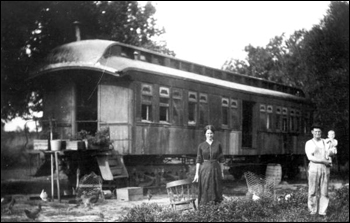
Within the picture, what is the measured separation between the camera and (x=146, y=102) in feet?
49.5

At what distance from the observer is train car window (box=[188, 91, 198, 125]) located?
56.0ft

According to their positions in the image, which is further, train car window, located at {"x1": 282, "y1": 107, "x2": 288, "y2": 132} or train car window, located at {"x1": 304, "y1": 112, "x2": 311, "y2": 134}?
train car window, located at {"x1": 304, "y1": 112, "x2": 311, "y2": 134}

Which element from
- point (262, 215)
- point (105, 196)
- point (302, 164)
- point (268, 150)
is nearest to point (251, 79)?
point (268, 150)

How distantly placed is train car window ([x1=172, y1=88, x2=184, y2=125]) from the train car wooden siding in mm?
32

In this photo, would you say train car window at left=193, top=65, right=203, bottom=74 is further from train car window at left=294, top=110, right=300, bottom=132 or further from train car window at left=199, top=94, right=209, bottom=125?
train car window at left=294, top=110, right=300, bottom=132

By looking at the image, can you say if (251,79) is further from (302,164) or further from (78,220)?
(78,220)

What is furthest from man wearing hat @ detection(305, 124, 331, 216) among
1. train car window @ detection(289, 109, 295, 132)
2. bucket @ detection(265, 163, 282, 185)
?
train car window @ detection(289, 109, 295, 132)

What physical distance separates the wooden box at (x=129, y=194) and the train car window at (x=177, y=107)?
3.46 m

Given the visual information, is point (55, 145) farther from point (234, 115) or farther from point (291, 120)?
point (291, 120)

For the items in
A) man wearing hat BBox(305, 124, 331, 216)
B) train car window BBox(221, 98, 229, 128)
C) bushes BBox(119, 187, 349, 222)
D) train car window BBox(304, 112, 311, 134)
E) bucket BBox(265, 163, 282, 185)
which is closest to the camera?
bushes BBox(119, 187, 349, 222)

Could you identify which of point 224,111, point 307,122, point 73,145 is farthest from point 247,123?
point 73,145

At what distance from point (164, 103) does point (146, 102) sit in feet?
2.93

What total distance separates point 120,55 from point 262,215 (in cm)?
820

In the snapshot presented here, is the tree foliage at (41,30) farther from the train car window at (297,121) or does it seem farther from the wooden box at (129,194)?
the train car window at (297,121)
